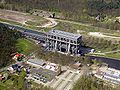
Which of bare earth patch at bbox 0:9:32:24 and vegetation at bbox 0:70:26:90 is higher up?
bare earth patch at bbox 0:9:32:24

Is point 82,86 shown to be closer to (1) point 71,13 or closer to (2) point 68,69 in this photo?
(2) point 68,69

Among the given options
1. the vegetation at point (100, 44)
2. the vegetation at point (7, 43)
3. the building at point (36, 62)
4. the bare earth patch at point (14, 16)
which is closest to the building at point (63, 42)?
the vegetation at point (100, 44)

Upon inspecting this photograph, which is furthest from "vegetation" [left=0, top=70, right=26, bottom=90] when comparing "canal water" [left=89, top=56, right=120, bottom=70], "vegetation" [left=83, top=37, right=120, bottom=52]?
"vegetation" [left=83, top=37, right=120, bottom=52]

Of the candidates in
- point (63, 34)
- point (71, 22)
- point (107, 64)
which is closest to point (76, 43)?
point (63, 34)

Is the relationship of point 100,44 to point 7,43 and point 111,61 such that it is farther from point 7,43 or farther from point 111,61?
point 7,43

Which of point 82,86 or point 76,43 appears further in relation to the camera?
point 76,43

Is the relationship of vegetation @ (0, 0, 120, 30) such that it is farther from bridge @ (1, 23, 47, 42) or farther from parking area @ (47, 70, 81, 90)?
parking area @ (47, 70, 81, 90)

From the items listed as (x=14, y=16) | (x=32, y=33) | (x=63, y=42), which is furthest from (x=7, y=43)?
(x=14, y=16)
